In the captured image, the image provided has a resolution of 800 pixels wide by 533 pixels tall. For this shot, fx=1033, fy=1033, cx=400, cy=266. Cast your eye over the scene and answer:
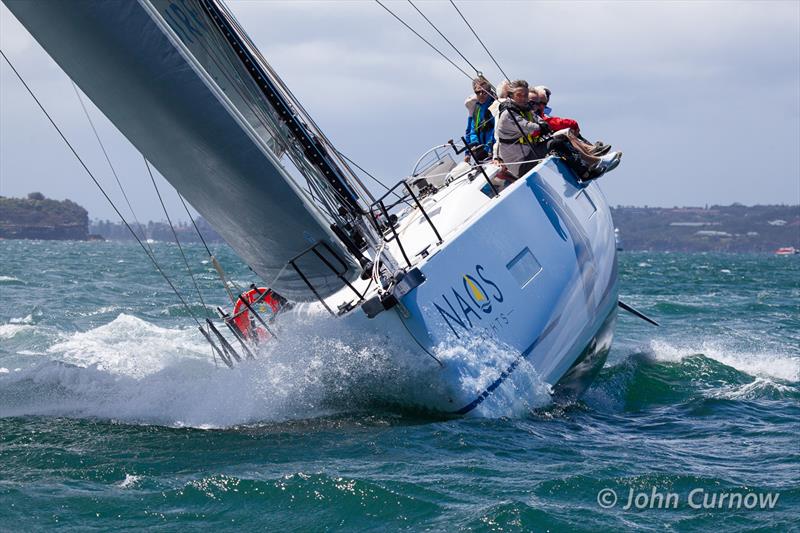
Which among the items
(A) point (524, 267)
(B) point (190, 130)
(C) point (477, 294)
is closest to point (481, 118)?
(A) point (524, 267)

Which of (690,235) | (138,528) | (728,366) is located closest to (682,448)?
(138,528)

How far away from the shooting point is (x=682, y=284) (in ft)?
A: 89.0

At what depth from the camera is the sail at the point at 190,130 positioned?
5273 millimetres

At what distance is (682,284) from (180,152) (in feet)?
75.8

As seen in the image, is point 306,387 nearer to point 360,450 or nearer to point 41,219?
point 360,450

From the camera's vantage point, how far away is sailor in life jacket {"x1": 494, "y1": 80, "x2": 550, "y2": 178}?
7270 mm

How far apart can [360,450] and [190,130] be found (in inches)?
76.5

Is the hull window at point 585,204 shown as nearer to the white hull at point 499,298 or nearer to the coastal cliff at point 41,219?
the white hull at point 499,298

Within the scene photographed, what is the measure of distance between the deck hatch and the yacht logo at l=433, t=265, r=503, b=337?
209 mm

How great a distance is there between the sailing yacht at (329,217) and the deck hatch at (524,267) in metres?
0.01

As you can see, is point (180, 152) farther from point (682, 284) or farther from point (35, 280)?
point (682, 284)

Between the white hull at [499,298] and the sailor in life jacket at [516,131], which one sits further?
the sailor in life jacket at [516,131]

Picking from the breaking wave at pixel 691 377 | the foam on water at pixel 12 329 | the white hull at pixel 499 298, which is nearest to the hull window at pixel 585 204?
the white hull at pixel 499 298

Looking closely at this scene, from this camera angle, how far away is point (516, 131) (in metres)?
7.36
